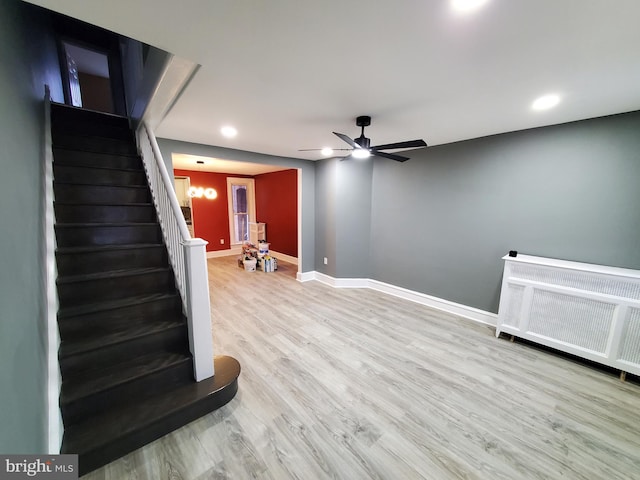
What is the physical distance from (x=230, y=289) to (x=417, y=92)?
13.2ft

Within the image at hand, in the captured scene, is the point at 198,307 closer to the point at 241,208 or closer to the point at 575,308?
the point at 575,308

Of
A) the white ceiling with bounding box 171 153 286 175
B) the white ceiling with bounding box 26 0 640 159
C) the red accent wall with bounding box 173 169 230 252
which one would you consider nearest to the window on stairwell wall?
the red accent wall with bounding box 173 169 230 252

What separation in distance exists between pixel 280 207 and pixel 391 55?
5253 mm

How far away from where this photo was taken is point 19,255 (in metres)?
1.20

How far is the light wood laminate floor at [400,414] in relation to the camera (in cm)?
145

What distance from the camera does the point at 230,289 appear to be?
172 inches

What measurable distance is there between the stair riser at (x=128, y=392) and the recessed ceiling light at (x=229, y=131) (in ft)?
7.94

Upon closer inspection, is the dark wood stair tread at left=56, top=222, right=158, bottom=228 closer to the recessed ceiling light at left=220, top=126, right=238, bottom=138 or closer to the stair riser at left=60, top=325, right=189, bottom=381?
the stair riser at left=60, top=325, right=189, bottom=381

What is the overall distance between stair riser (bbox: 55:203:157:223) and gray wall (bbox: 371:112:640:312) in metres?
3.34

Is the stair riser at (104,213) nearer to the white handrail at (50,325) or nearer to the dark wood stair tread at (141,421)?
the white handrail at (50,325)

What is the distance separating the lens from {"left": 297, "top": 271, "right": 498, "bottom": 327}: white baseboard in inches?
127

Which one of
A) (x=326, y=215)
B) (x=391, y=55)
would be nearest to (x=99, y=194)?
(x=391, y=55)

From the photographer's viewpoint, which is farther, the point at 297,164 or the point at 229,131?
the point at 297,164

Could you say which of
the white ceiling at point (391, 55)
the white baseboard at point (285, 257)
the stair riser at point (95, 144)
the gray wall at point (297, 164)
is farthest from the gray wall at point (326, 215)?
the stair riser at point (95, 144)
